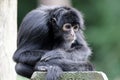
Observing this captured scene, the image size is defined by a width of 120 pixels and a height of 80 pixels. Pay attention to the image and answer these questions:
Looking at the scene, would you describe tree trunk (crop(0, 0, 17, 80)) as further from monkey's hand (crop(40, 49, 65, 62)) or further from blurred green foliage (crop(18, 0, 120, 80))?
blurred green foliage (crop(18, 0, 120, 80))

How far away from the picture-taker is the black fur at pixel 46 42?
983 centimetres

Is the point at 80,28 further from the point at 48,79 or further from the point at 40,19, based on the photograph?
the point at 48,79

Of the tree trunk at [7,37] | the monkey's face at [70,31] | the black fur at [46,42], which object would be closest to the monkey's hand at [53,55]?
the black fur at [46,42]

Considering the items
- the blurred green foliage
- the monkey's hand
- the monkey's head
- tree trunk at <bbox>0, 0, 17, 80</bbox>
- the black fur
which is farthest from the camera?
the blurred green foliage

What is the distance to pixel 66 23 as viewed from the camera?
1023 cm

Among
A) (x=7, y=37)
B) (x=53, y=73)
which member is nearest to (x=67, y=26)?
(x=7, y=37)

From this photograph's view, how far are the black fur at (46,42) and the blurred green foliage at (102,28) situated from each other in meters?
10.4

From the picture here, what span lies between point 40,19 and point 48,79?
1.95 m

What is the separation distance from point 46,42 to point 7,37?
1237 millimetres

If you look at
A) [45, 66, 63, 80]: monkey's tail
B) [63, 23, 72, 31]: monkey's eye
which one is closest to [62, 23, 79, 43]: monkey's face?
[63, 23, 72, 31]: monkey's eye

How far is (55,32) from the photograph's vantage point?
10.3 meters

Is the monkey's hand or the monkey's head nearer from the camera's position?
the monkey's hand

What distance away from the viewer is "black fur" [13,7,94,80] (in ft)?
32.2

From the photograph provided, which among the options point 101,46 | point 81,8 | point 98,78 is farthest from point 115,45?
point 98,78
